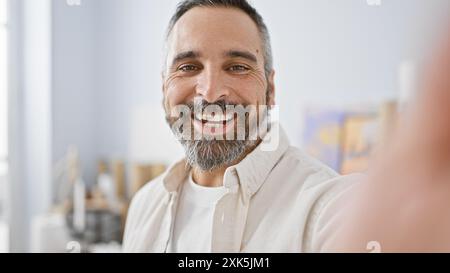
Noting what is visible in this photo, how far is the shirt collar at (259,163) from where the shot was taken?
0.70 meters

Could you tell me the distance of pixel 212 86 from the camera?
2.28 ft

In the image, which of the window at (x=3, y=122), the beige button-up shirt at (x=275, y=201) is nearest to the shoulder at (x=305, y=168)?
the beige button-up shirt at (x=275, y=201)

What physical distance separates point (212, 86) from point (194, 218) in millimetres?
211

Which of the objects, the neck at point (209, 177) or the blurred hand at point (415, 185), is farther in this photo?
the neck at point (209, 177)

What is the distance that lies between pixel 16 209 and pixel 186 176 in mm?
338

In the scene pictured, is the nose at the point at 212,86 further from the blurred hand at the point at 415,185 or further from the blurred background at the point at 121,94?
the blurred hand at the point at 415,185

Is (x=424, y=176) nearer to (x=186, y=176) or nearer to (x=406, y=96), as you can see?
(x=406, y=96)

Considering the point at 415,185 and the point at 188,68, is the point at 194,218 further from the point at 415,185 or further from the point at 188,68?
the point at 415,185

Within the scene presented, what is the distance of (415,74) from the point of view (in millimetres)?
689

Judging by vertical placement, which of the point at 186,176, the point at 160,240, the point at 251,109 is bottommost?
the point at 160,240

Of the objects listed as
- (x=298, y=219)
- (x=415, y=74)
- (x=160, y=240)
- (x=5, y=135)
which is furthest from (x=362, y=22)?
(x=5, y=135)

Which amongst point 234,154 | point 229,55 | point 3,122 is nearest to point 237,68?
point 229,55

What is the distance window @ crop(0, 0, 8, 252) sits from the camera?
79 cm

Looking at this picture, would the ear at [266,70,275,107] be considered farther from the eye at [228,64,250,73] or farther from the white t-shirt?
the white t-shirt
